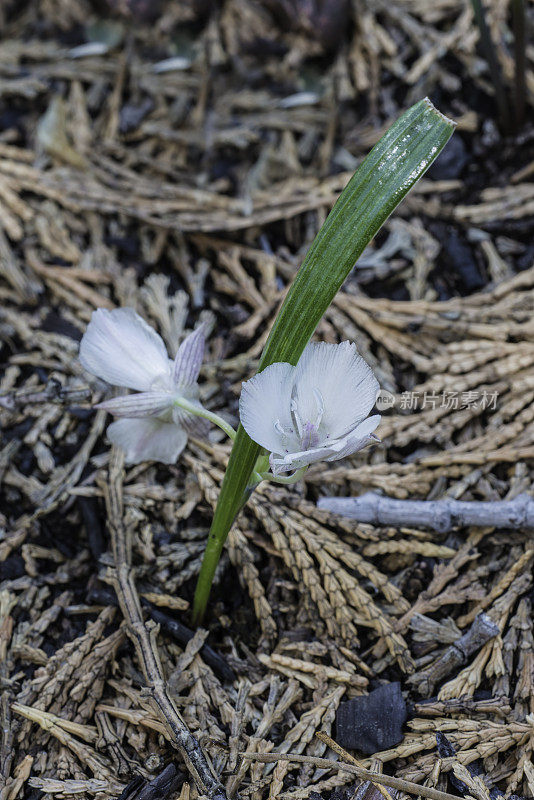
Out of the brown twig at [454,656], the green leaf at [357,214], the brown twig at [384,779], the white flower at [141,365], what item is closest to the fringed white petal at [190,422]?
the white flower at [141,365]

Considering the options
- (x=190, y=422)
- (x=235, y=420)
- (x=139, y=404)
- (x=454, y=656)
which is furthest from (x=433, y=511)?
(x=139, y=404)

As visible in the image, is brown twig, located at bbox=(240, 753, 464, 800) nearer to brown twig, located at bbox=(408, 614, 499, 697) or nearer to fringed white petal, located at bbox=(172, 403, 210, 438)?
brown twig, located at bbox=(408, 614, 499, 697)

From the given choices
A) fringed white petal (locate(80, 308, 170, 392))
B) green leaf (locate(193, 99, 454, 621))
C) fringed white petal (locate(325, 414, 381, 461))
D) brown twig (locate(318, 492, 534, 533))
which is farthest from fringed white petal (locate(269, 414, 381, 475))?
brown twig (locate(318, 492, 534, 533))

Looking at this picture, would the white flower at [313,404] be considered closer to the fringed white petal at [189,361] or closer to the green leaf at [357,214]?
the green leaf at [357,214]

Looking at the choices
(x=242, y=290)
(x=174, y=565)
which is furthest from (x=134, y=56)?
(x=174, y=565)

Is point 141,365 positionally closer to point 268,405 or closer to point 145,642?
point 268,405

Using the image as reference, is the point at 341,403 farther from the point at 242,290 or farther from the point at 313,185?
the point at 313,185
